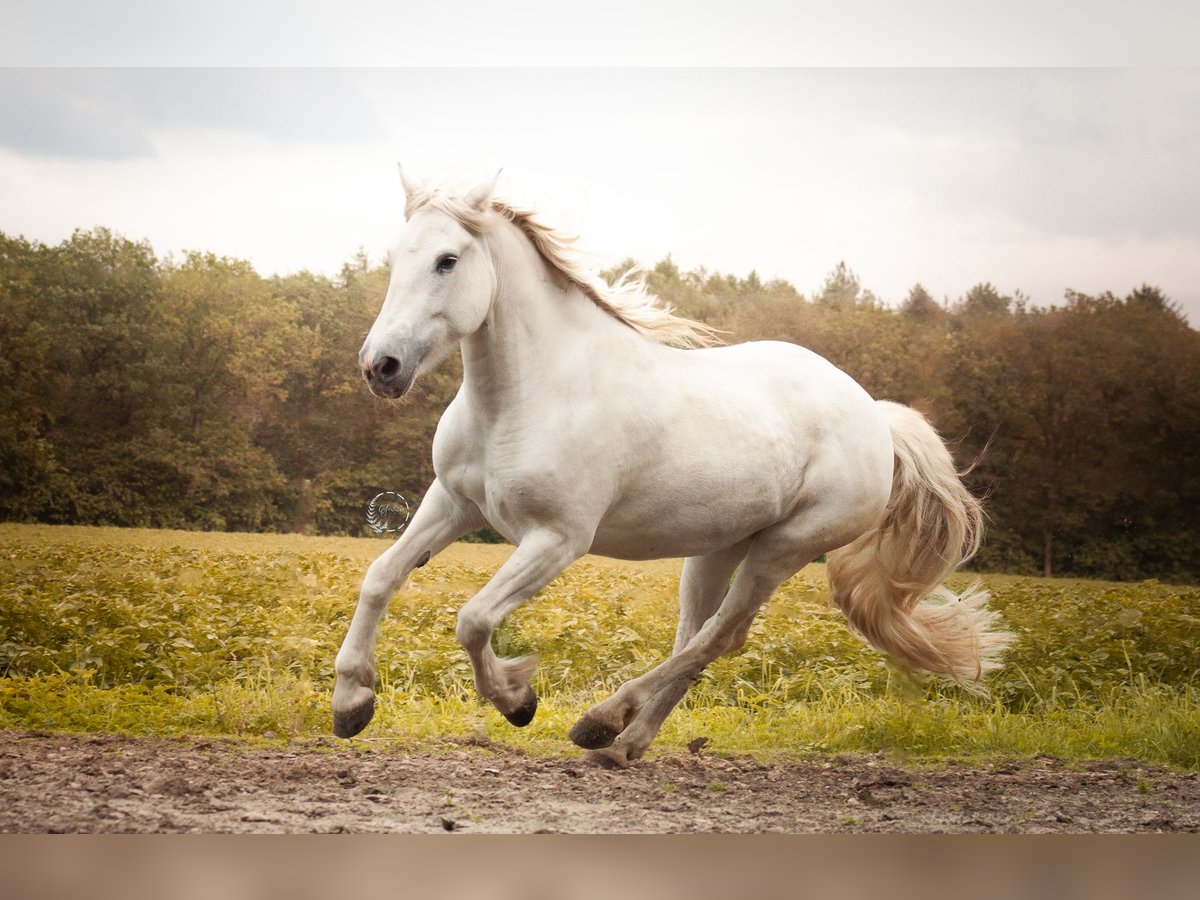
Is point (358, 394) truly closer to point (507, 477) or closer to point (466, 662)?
point (466, 662)

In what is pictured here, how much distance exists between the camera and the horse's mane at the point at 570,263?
2.80m

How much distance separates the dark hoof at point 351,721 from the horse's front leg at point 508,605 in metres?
0.29

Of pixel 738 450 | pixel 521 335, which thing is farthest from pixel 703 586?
pixel 521 335

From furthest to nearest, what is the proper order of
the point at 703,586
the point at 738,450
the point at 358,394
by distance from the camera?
1. the point at 358,394
2. the point at 703,586
3. the point at 738,450

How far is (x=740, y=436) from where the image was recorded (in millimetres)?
3221

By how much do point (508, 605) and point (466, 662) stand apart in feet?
5.75

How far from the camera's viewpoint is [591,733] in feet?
10.3

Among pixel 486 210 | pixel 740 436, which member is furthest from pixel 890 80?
pixel 486 210

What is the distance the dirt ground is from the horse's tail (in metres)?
0.46

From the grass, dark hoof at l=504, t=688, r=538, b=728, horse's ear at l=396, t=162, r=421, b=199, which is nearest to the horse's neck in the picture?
horse's ear at l=396, t=162, r=421, b=199

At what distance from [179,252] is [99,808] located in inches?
92.9

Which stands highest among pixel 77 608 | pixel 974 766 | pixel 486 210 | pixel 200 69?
pixel 200 69

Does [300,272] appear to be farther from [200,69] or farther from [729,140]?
[729,140]

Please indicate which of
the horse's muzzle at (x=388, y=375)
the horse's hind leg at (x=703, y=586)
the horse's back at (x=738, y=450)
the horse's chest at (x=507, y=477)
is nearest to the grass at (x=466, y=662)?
the horse's hind leg at (x=703, y=586)
